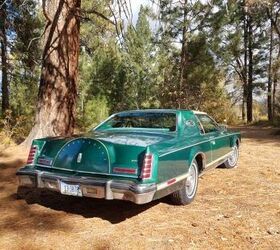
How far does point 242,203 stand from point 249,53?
29.8 meters

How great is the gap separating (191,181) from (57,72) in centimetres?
453

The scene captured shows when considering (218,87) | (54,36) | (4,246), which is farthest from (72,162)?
(218,87)

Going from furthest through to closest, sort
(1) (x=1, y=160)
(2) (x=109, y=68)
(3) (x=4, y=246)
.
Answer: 1. (2) (x=109, y=68)
2. (1) (x=1, y=160)
3. (3) (x=4, y=246)

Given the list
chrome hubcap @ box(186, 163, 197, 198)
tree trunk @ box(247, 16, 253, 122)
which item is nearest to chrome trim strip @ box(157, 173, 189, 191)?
chrome hubcap @ box(186, 163, 197, 198)

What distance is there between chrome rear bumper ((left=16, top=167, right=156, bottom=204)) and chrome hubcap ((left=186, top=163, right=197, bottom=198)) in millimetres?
1213

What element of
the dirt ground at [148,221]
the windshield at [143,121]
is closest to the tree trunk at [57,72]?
the dirt ground at [148,221]

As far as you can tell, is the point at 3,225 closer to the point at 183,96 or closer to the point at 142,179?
the point at 142,179

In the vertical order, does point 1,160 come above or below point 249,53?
below

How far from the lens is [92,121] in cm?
1683

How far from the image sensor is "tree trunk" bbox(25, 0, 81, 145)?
877 cm

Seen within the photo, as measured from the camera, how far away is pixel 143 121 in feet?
20.3

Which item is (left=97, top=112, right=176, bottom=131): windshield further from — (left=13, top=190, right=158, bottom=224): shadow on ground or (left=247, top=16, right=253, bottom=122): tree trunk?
(left=247, top=16, right=253, bottom=122): tree trunk

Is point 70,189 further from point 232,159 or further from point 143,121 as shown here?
point 232,159

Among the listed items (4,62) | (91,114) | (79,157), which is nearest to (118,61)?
Answer: (91,114)
